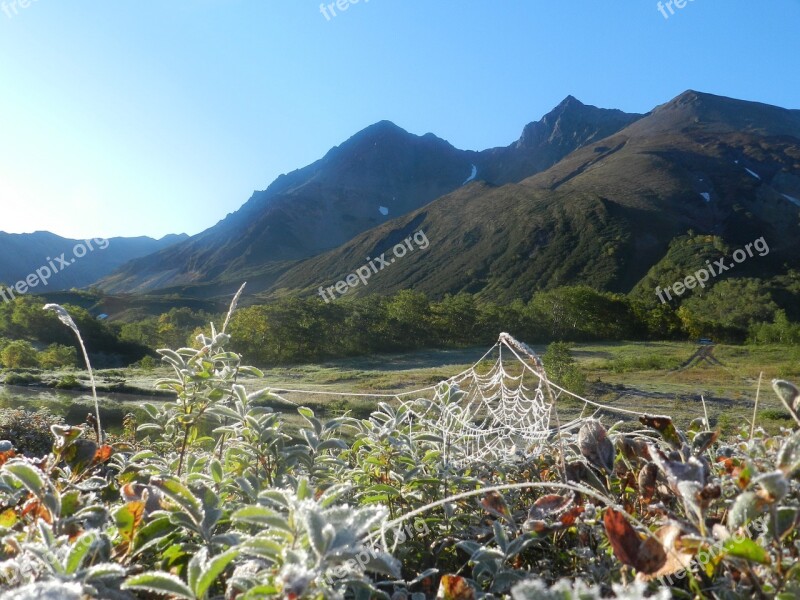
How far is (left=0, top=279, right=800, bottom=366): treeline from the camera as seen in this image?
18.6 meters

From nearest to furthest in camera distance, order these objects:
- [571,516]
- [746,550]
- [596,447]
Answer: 1. [746,550]
2. [571,516]
3. [596,447]

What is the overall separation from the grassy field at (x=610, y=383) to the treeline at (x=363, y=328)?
215cm

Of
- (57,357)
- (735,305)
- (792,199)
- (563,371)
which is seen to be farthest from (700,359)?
(792,199)

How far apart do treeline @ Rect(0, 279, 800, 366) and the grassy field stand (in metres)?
2.15

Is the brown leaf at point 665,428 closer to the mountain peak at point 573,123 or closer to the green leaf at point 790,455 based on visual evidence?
the green leaf at point 790,455

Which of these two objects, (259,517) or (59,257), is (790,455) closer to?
(259,517)

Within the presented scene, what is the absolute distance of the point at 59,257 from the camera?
11256cm

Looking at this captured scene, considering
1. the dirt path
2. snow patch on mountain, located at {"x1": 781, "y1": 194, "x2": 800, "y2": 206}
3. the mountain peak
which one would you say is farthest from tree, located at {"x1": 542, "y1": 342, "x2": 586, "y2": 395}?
the mountain peak

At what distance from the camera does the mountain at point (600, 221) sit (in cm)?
5956

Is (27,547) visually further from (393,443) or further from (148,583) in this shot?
(393,443)

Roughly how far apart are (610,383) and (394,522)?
36.4 feet

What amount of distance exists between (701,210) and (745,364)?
201 feet

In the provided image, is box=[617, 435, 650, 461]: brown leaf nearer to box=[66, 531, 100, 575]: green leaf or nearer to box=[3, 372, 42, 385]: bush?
box=[66, 531, 100, 575]: green leaf

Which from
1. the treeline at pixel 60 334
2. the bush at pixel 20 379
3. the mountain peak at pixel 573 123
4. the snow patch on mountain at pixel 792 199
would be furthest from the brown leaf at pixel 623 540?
the mountain peak at pixel 573 123
